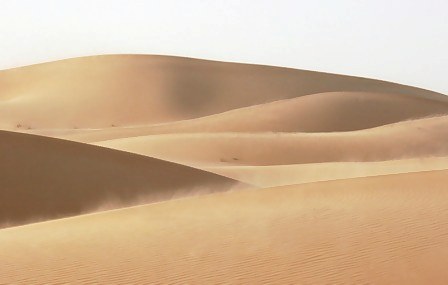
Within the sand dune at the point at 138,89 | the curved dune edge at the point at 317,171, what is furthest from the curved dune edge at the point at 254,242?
the sand dune at the point at 138,89

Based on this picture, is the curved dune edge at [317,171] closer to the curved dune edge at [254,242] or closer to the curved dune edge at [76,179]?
the curved dune edge at [76,179]

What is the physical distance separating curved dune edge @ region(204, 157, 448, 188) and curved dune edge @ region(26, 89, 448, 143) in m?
8.11

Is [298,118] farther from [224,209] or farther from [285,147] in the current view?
[224,209]

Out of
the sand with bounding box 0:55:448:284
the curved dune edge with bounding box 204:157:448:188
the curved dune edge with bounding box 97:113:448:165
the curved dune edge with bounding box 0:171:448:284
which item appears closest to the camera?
the curved dune edge with bounding box 0:171:448:284

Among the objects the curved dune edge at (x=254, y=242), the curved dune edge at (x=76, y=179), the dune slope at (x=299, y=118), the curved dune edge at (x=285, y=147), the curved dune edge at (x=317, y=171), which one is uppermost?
the dune slope at (x=299, y=118)

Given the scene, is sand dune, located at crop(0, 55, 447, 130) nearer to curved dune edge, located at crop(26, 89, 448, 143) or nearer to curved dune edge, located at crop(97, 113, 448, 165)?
curved dune edge, located at crop(26, 89, 448, 143)

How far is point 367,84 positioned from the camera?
49406 mm

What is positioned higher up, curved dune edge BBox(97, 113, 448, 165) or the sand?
curved dune edge BBox(97, 113, 448, 165)

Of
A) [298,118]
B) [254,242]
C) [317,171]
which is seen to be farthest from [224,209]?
[298,118]

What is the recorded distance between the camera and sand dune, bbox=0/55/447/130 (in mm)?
36188

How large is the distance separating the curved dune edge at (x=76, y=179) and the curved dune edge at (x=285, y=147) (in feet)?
10.3

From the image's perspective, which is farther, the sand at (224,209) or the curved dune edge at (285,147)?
the curved dune edge at (285,147)

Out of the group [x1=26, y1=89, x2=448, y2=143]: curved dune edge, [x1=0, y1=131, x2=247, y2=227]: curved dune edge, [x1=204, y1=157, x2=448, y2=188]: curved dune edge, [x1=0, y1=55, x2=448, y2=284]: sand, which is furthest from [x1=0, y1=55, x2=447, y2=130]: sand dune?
[x1=0, y1=131, x2=247, y2=227]: curved dune edge

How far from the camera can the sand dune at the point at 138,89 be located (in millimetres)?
36188
